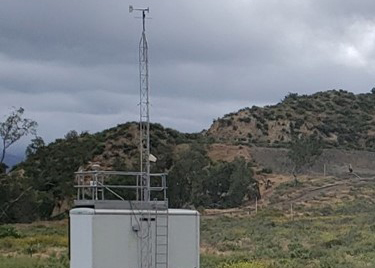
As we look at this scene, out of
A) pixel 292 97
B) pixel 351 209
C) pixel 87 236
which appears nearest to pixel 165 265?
pixel 87 236

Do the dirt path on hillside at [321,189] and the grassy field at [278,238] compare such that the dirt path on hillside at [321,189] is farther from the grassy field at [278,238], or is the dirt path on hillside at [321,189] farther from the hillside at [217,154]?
the hillside at [217,154]

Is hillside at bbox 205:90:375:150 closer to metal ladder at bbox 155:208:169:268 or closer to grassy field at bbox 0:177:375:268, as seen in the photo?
grassy field at bbox 0:177:375:268

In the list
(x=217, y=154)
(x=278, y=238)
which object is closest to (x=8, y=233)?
(x=278, y=238)

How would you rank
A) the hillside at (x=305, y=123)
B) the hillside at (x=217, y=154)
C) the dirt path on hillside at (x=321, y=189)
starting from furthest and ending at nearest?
the hillside at (x=305, y=123) < the hillside at (x=217, y=154) < the dirt path on hillside at (x=321, y=189)

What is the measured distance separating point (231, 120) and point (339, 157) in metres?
24.6

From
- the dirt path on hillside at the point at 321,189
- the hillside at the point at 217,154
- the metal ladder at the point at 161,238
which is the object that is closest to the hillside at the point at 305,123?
the hillside at the point at 217,154

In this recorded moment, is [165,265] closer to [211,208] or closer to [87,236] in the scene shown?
[87,236]

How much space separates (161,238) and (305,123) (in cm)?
9032

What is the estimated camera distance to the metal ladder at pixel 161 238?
549 inches

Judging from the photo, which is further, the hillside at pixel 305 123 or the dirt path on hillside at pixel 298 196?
the hillside at pixel 305 123

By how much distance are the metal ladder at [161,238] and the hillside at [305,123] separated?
3100 inches

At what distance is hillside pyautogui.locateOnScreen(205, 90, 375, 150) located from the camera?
99.1 metres

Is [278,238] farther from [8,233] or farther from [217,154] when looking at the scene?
[217,154]

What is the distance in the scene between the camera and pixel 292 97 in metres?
121
